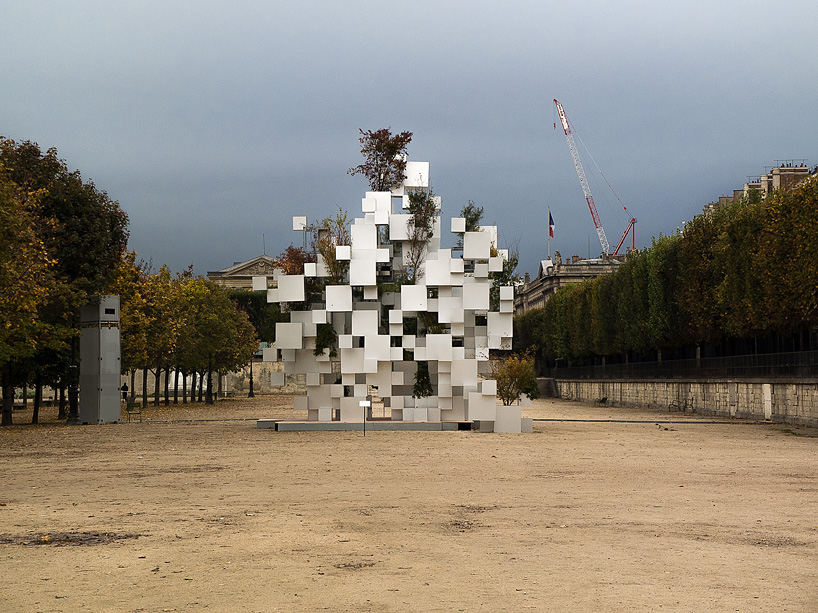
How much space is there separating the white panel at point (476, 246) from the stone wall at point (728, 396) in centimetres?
1538

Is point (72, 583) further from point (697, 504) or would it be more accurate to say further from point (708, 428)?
point (708, 428)

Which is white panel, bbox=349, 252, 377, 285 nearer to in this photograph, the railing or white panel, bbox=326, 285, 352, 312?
white panel, bbox=326, 285, 352, 312

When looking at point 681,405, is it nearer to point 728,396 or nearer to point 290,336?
point 728,396

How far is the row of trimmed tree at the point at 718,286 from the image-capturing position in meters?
42.8

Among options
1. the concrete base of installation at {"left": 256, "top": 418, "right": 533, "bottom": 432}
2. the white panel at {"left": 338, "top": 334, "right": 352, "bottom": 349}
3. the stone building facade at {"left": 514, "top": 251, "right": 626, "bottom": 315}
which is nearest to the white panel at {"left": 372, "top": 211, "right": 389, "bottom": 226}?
the white panel at {"left": 338, "top": 334, "right": 352, "bottom": 349}

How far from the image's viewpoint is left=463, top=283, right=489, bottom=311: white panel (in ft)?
123

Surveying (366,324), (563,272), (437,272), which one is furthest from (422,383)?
(563,272)

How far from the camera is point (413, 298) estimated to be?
36.8m

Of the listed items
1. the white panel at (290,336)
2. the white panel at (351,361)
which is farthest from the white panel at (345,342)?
the white panel at (290,336)

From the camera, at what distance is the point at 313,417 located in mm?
38625

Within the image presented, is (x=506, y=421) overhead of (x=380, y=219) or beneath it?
beneath

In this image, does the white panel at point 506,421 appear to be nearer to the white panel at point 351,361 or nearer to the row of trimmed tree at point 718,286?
the white panel at point 351,361

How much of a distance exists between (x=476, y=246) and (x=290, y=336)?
24.6 feet

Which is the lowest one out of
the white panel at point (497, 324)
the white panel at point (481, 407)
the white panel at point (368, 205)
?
the white panel at point (481, 407)
